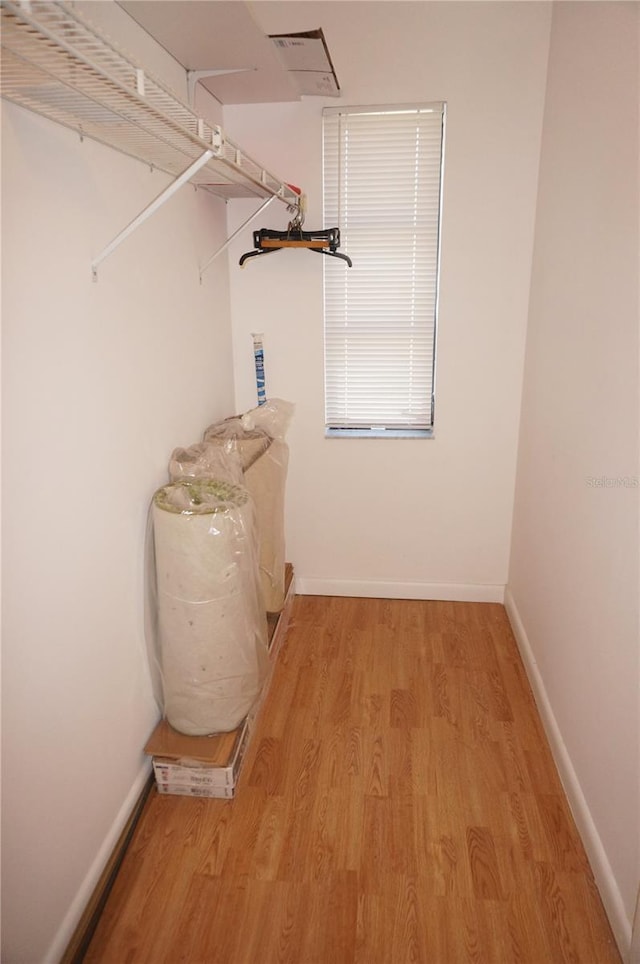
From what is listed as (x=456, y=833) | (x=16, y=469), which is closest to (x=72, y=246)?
(x=16, y=469)

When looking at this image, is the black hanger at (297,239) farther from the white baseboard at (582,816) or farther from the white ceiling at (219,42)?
the white baseboard at (582,816)

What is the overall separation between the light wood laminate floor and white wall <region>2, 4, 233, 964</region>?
233mm

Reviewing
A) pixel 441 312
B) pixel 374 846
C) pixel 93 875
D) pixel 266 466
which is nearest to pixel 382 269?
pixel 441 312

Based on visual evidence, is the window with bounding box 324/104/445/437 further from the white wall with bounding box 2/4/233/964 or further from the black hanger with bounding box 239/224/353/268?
the white wall with bounding box 2/4/233/964

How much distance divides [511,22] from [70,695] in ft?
9.64

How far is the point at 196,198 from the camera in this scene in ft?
7.90

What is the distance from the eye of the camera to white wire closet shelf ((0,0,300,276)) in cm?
90

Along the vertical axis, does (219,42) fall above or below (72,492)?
above

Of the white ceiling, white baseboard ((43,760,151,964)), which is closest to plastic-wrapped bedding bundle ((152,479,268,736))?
white baseboard ((43,760,151,964))

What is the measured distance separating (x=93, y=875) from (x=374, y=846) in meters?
0.80

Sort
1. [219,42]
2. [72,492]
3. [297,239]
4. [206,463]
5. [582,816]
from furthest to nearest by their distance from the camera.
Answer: [297,239] → [206,463] → [219,42] → [582,816] → [72,492]

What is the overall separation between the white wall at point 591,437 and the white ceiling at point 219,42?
1.06 meters

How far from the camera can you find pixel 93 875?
1664 millimetres

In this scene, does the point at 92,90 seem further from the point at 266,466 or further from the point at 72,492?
the point at 266,466
